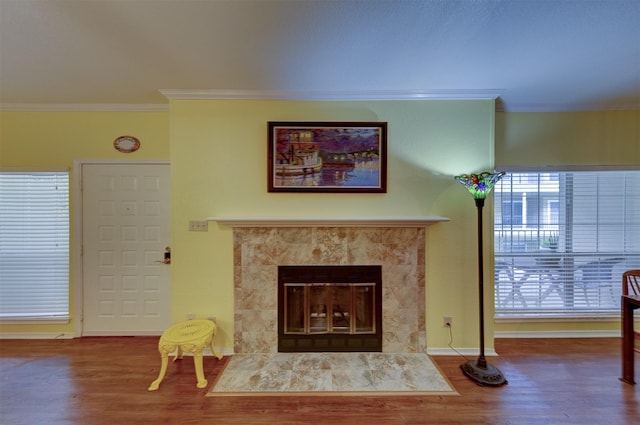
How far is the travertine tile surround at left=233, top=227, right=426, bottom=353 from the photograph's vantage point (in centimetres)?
264

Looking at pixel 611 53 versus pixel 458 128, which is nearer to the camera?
pixel 611 53

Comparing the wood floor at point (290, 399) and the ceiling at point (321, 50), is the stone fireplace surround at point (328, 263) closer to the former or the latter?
the wood floor at point (290, 399)

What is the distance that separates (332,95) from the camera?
2.62 metres

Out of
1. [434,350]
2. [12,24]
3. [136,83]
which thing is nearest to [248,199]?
[136,83]

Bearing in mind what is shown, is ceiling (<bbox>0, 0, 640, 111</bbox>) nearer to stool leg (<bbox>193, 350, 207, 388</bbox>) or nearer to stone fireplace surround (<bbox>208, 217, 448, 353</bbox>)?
stone fireplace surround (<bbox>208, 217, 448, 353</bbox>)

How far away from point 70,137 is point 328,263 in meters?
3.18

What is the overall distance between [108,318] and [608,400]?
469cm

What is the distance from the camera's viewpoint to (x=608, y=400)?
79.2 inches

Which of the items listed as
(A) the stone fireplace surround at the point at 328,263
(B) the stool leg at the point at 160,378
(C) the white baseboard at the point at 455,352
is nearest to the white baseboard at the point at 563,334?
(C) the white baseboard at the point at 455,352

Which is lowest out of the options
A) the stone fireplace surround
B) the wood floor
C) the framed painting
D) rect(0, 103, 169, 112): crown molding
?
the wood floor

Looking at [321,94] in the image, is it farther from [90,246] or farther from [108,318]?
[108,318]

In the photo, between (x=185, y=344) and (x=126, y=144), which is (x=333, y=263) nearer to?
(x=185, y=344)

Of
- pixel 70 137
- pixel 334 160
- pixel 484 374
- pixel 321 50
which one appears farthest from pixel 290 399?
pixel 70 137

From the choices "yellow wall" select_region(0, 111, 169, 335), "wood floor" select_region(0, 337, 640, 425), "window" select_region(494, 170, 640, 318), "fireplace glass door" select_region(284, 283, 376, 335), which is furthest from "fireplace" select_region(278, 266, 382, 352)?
"yellow wall" select_region(0, 111, 169, 335)
